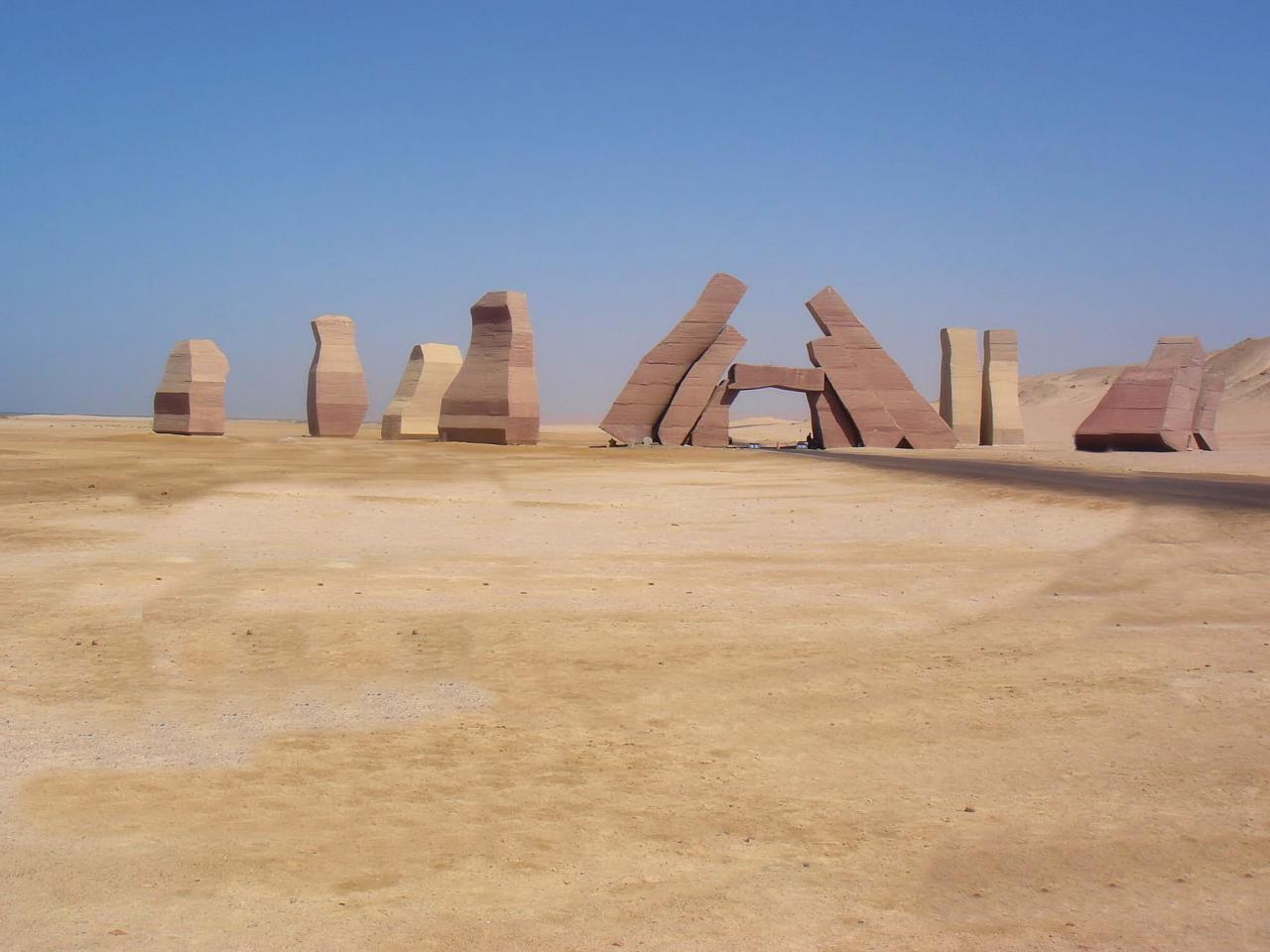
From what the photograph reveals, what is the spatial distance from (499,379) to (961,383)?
14.2m

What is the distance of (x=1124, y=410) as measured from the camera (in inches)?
917

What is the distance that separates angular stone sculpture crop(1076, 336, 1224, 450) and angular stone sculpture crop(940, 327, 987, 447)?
739 cm

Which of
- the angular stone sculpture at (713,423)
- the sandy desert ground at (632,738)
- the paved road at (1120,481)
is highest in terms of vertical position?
the angular stone sculpture at (713,423)

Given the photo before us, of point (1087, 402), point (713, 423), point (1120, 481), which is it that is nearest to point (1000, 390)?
point (713, 423)

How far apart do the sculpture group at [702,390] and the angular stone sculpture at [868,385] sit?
0.02 meters

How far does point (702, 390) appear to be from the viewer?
2420 cm

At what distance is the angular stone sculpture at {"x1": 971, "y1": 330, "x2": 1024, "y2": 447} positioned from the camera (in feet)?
105

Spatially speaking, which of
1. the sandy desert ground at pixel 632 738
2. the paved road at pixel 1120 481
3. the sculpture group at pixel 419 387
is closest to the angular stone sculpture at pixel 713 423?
the sculpture group at pixel 419 387

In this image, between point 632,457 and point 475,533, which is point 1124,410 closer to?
point 632,457

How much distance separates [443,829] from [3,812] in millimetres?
1481

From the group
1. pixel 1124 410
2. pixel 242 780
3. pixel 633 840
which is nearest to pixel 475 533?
pixel 242 780

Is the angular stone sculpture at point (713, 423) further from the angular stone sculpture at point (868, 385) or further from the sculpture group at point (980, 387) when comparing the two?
the sculpture group at point (980, 387)

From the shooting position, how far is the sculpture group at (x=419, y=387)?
23469 millimetres

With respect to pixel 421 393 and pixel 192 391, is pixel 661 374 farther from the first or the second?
pixel 192 391
